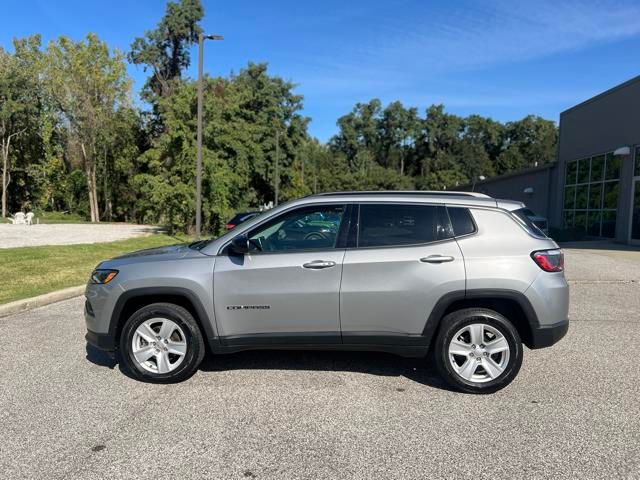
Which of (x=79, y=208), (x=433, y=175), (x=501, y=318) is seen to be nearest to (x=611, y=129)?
(x=501, y=318)

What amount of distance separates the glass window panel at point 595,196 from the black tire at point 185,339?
21199mm

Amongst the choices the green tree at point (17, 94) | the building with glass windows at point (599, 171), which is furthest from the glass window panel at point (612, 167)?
the green tree at point (17, 94)

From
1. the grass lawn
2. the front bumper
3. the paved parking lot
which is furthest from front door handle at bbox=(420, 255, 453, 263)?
the grass lawn

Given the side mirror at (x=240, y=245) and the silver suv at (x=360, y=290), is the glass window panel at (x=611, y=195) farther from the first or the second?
the side mirror at (x=240, y=245)

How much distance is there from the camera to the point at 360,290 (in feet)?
13.8

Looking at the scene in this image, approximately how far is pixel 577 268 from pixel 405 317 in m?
9.47

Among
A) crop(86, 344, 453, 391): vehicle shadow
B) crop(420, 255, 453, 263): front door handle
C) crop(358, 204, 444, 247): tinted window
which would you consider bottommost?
crop(86, 344, 453, 391): vehicle shadow

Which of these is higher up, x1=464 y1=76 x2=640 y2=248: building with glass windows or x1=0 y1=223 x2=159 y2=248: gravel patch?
x1=464 y1=76 x2=640 y2=248: building with glass windows

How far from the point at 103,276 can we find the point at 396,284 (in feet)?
8.74

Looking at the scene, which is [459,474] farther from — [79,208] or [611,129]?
[79,208]

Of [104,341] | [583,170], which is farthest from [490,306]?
[583,170]

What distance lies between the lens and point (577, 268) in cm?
1193

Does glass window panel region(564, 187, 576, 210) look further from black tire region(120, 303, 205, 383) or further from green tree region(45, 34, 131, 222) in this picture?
green tree region(45, 34, 131, 222)

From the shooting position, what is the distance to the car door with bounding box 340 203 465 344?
4.18 metres
